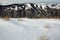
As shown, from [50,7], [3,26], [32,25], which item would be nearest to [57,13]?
[50,7]

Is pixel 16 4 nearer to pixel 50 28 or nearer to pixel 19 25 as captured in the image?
pixel 19 25

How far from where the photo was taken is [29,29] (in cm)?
76

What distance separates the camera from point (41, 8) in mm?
797

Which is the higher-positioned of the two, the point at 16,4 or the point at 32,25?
the point at 16,4

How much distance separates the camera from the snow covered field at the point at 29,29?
2.47 feet

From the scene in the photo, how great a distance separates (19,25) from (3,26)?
0.34 ft

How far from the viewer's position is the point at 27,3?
0.81 meters

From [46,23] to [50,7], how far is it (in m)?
0.12

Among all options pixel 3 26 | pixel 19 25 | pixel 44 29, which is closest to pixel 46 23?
pixel 44 29

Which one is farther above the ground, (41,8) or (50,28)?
(41,8)

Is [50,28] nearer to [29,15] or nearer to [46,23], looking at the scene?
[46,23]

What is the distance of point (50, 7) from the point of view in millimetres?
800

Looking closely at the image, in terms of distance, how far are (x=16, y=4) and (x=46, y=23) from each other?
24cm

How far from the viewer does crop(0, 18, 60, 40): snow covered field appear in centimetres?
75
